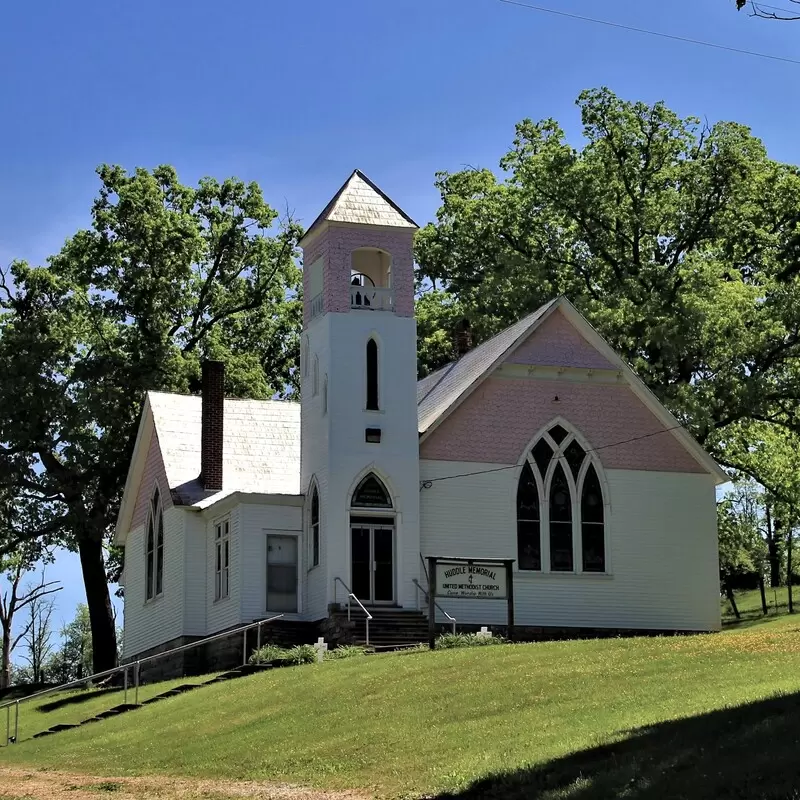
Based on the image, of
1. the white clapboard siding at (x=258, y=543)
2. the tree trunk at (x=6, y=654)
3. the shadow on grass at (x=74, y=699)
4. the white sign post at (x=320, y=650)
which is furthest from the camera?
the tree trunk at (x=6, y=654)

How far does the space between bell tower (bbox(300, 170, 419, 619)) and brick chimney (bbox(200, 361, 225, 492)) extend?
2433 millimetres

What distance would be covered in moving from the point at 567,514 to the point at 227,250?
23.4 meters

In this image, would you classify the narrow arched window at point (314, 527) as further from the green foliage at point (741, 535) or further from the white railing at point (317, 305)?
the green foliage at point (741, 535)

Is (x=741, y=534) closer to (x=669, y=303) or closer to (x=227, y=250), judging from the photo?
(x=669, y=303)

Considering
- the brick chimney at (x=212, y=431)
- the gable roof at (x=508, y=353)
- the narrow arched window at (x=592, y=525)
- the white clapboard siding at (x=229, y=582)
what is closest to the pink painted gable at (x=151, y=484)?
the brick chimney at (x=212, y=431)

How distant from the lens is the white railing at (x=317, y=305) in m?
38.2

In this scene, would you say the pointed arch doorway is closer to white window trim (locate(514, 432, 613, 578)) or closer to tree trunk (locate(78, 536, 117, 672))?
white window trim (locate(514, 432, 613, 578))

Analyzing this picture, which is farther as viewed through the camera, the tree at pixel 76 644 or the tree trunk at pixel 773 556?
the tree at pixel 76 644

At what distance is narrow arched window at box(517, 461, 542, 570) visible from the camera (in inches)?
1486

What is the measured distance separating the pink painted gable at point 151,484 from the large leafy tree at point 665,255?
39.2ft

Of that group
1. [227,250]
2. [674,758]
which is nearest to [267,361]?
[227,250]

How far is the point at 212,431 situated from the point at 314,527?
419 centimetres

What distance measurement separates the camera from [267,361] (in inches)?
2291

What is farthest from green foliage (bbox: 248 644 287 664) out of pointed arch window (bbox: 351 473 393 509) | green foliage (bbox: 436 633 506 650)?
pointed arch window (bbox: 351 473 393 509)
